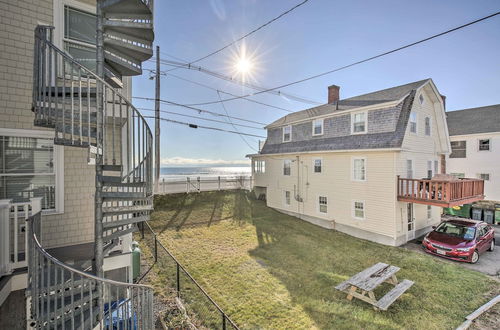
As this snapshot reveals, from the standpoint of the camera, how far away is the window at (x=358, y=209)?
→ 10043mm

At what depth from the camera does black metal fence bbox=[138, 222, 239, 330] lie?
4.55 meters

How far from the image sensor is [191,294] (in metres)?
5.53

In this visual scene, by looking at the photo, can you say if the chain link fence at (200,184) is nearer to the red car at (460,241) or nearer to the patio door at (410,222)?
the patio door at (410,222)

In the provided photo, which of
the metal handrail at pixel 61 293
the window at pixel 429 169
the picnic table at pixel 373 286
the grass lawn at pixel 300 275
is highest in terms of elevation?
the window at pixel 429 169

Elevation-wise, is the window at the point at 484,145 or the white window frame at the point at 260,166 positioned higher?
the window at the point at 484,145

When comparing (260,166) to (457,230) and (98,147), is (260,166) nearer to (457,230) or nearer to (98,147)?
(457,230)

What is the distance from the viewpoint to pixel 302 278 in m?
6.47

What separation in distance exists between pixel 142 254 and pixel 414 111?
12903 millimetres

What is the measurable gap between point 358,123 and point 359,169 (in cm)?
241

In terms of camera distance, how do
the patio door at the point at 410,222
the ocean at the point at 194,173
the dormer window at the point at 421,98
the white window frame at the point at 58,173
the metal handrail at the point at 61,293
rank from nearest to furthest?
the metal handrail at the point at 61,293
the white window frame at the point at 58,173
the patio door at the point at 410,222
the dormer window at the point at 421,98
the ocean at the point at 194,173

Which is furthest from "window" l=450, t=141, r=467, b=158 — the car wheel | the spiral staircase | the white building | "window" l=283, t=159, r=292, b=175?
the spiral staircase

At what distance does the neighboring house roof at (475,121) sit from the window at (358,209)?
11599 mm

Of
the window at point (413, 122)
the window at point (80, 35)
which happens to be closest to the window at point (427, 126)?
the window at point (413, 122)

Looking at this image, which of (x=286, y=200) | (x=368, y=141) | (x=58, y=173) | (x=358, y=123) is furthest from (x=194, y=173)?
(x=58, y=173)
